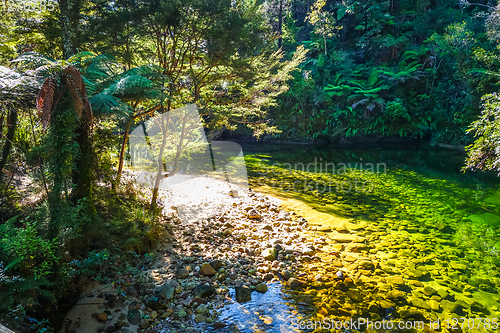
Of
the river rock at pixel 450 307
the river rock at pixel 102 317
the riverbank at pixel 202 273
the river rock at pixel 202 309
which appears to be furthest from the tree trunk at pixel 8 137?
the river rock at pixel 450 307

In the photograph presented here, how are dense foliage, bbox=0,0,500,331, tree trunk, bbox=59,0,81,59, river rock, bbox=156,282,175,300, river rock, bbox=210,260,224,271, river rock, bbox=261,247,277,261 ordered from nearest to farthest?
1. dense foliage, bbox=0,0,500,331
2. river rock, bbox=156,282,175,300
3. river rock, bbox=210,260,224,271
4. tree trunk, bbox=59,0,81,59
5. river rock, bbox=261,247,277,261

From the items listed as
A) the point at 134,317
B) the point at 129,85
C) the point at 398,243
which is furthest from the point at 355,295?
the point at 129,85

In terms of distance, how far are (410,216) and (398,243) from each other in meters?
1.73

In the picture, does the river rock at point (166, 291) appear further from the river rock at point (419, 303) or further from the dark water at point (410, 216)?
the river rock at point (419, 303)

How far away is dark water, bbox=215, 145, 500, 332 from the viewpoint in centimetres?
345

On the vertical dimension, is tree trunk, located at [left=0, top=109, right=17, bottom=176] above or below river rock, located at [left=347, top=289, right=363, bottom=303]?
above

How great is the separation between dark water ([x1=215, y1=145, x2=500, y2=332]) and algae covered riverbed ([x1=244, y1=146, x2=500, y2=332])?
0.07ft

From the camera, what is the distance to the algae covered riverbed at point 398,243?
11.4 ft

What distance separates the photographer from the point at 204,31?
533cm

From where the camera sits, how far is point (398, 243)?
520 centimetres

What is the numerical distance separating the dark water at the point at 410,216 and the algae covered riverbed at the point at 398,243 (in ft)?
0.07

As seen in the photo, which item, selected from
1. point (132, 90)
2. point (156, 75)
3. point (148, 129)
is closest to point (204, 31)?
point (156, 75)

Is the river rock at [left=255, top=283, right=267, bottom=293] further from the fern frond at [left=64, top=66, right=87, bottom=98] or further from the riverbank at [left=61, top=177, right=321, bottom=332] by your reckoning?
the fern frond at [left=64, top=66, right=87, bottom=98]

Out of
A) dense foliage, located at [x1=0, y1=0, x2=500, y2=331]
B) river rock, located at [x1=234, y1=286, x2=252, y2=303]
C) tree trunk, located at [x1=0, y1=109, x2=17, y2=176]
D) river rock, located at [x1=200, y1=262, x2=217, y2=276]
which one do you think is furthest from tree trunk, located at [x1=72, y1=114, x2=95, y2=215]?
river rock, located at [x1=234, y1=286, x2=252, y2=303]
